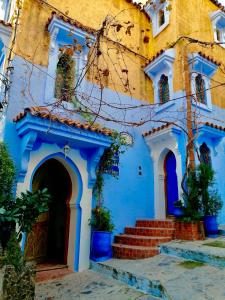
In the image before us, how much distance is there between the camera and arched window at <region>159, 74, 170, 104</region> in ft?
33.6

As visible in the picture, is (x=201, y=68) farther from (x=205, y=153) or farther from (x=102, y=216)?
(x=102, y=216)

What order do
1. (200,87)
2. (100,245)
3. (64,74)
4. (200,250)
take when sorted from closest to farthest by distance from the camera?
(200,250), (100,245), (64,74), (200,87)

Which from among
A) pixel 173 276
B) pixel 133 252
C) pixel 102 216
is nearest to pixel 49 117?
pixel 102 216

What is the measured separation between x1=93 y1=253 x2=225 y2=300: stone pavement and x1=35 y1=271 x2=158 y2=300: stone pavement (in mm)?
220

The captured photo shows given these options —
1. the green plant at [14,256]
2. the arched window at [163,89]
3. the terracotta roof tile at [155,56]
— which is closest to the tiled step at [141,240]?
the green plant at [14,256]

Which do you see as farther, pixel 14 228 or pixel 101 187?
pixel 101 187

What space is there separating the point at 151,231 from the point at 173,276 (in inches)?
110

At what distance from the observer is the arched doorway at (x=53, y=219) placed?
24.8 feet

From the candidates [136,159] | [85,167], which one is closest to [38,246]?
[85,167]

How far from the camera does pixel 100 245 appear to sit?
6.84 meters

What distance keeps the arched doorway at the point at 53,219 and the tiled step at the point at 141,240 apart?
1663mm

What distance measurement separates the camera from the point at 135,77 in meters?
10.4

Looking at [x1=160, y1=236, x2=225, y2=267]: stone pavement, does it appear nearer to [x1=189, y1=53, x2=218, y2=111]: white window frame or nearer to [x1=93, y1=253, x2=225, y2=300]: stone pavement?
[x1=93, y1=253, x2=225, y2=300]: stone pavement

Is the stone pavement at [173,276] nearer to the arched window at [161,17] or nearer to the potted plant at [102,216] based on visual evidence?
the potted plant at [102,216]
